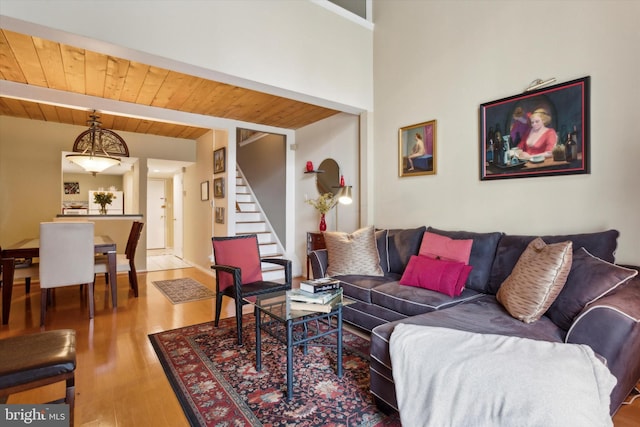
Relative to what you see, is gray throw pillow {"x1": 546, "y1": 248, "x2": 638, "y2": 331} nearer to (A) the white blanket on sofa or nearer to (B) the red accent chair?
(A) the white blanket on sofa

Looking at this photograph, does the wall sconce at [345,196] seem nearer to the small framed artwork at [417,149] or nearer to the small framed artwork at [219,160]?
the small framed artwork at [417,149]

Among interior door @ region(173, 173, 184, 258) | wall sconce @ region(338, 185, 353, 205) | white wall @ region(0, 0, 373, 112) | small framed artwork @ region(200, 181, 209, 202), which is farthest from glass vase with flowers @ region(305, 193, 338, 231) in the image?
interior door @ region(173, 173, 184, 258)

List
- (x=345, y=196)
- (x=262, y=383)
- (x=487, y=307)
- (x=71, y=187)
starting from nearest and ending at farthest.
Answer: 1. (x=262, y=383)
2. (x=487, y=307)
3. (x=345, y=196)
4. (x=71, y=187)

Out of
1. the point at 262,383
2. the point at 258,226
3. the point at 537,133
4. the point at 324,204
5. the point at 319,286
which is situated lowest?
the point at 262,383

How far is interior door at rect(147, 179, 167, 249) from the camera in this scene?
8281mm

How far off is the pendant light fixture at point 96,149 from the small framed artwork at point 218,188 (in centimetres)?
139

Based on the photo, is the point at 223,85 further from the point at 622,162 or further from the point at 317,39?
the point at 622,162

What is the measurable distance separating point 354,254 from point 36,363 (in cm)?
238

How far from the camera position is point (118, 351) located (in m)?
2.46

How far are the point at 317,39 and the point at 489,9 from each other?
1653mm

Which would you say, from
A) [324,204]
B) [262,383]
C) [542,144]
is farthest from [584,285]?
[324,204]

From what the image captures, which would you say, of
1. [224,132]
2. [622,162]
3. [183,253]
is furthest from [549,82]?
[183,253]

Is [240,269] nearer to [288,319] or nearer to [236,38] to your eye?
[288,319]

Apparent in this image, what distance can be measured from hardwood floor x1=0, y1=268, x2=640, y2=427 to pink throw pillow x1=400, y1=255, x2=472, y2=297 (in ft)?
3.48
